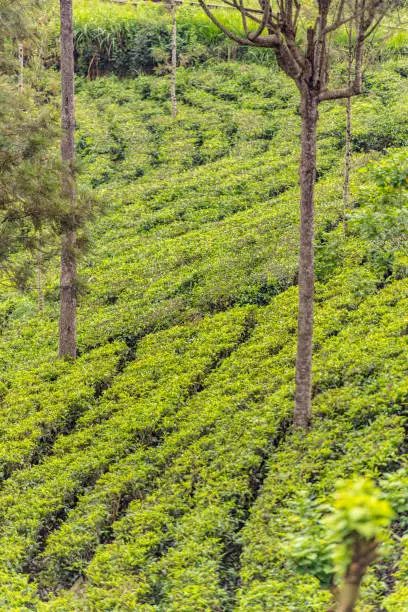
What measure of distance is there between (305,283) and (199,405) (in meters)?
3.24

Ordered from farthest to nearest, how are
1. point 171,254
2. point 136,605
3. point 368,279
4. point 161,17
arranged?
point 161,17 < point 171,254 < point 368,279 < point 136,605

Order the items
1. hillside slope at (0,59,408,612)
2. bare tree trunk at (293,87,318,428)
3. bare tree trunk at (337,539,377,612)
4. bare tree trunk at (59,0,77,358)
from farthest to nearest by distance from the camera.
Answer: bare tree trunk at (59,0,77,358) < bare tree trunk at (293,87,318,428) < hillside slope at (0,59,408,612) < bare tree trunk at (337,539,377,612)

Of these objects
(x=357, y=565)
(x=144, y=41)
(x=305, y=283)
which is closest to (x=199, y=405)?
(x=305, y=283)

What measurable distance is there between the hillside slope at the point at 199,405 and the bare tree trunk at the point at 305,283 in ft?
1.18

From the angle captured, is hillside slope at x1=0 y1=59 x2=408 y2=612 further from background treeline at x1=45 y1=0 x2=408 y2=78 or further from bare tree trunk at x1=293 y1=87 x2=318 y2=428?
background treeline at x1=45 y1=0 x2=408 y2=78

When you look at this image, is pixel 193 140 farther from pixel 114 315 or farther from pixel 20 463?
pixel 20 463

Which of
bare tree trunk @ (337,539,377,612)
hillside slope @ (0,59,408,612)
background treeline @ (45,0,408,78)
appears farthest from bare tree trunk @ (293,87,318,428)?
background treeline @ (45,0,408,78)

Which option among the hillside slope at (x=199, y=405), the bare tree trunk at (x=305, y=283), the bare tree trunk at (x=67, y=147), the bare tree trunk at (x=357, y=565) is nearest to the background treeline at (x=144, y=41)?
the hillside slope at (x=199, y=405)

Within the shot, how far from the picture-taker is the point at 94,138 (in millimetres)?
30375

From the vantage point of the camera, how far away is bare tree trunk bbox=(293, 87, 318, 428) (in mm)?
9422

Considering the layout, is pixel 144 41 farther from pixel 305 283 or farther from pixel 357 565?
pixel 357 565

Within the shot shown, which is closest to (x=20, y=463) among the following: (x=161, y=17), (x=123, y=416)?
(x=123, y=416)

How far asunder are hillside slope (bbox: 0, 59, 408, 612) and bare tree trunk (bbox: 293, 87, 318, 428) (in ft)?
1.18

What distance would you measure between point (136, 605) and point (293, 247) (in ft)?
35.7
